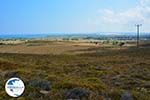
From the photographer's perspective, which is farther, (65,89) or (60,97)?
(65,89)

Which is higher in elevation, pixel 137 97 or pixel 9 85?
pixel 9 85

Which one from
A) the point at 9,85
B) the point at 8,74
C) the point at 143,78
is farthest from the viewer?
the point at 143,78

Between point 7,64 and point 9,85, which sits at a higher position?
point 9,85

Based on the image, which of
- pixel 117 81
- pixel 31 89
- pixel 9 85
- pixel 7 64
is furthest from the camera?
pixel 7 64

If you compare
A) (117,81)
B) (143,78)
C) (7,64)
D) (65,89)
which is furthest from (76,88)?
(7,64)

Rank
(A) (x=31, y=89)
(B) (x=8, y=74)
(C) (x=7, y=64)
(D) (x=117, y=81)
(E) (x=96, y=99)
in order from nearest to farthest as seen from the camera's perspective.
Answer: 1. (E) (x=96, y=99)
2. (A) (x=31, y=89)
3. (B) (x=8, y=74)
4. (D) (x=117, y=81)
5. (C) (x=7, y=64)

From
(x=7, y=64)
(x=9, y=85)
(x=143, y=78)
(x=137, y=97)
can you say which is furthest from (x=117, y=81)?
(x=9, y=85)

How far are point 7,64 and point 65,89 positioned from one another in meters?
14.6

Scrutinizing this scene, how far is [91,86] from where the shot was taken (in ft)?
44.1

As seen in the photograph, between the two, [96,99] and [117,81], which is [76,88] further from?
[117,81]

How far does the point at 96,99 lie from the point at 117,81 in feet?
28.6

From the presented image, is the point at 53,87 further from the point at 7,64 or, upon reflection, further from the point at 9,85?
the point at 7,64

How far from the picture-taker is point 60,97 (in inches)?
480

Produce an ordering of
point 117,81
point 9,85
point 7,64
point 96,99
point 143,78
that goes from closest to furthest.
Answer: point 9,85
point 96,99
point 117,81
point 143,78
point 7,64
